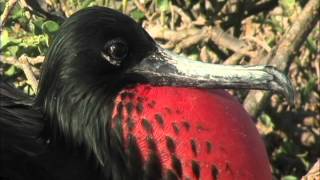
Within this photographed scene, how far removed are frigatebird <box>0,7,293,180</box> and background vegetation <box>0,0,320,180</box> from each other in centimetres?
64

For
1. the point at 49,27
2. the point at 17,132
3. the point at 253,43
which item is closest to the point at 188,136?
the point at 17,132

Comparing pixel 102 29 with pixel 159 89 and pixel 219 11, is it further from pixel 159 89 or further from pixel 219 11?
pixel 219 11

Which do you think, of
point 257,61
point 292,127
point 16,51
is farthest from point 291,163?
point 16,51

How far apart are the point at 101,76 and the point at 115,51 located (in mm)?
61

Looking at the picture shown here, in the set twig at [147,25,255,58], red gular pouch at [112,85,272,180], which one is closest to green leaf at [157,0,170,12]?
twig at [147,25,255,58]

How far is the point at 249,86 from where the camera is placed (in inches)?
85.0

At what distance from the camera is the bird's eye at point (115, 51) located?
2150 millimetres

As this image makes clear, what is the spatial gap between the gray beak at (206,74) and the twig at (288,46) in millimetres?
822

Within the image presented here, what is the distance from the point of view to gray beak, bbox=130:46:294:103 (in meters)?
2.17

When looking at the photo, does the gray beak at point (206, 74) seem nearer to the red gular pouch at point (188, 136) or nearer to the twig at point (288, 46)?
the red gular pouch at point (188, 136)

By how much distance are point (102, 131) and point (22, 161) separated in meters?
0.18

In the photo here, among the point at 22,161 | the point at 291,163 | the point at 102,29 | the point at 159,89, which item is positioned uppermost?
the point at 102,29

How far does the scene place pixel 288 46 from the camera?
10.3ft

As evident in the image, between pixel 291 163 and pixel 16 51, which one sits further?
pixel 291 163
